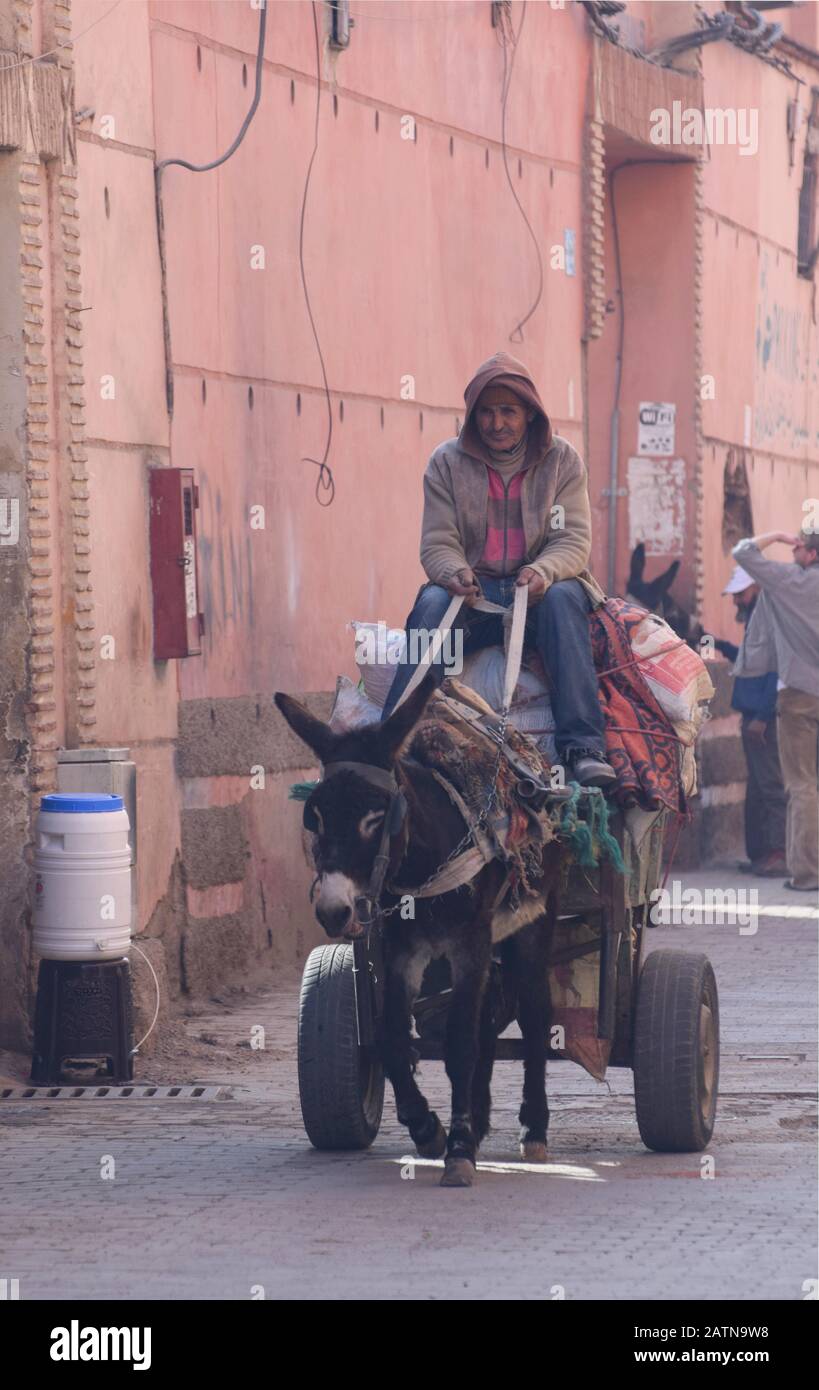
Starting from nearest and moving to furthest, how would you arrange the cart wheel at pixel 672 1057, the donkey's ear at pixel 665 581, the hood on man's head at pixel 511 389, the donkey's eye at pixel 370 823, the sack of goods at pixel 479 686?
the donkey's eye at pixel 370 823
the cart wheel at pixel 672 1057
the sack of goods at pixel 479 686
the hood on man's head at pixel 511 389
the donkey's ear at pixel 665 581

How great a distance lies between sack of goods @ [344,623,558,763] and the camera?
797cm

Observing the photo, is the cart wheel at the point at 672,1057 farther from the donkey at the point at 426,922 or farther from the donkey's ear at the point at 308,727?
the donkey's ear at the point at 308,727

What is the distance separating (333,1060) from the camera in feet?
25.5

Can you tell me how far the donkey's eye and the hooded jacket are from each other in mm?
1291

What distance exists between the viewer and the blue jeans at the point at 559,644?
779 cm

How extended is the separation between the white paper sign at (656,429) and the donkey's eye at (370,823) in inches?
473

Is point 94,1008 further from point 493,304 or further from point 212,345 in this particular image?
point 493,304

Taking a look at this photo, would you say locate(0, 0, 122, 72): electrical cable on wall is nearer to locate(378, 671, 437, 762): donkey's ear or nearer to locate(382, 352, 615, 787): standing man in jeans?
locate(382, 352, 615, 787): standing man in jeans

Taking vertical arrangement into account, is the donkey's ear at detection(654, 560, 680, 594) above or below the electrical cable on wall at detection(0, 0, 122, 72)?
below

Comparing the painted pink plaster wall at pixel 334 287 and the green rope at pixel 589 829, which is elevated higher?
the painted pink plaster wall at pixel 334 287

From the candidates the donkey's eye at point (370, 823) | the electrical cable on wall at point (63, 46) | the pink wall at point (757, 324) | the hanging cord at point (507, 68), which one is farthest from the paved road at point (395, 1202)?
the pink wall at point (757, 324)

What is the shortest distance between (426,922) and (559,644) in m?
1.03

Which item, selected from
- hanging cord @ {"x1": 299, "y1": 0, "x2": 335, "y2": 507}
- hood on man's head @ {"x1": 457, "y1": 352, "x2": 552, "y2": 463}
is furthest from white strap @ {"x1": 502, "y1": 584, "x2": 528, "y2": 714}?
hanging cord @ {"x1": 299, "y1": 0, "x2": 335, "y2": 507}
